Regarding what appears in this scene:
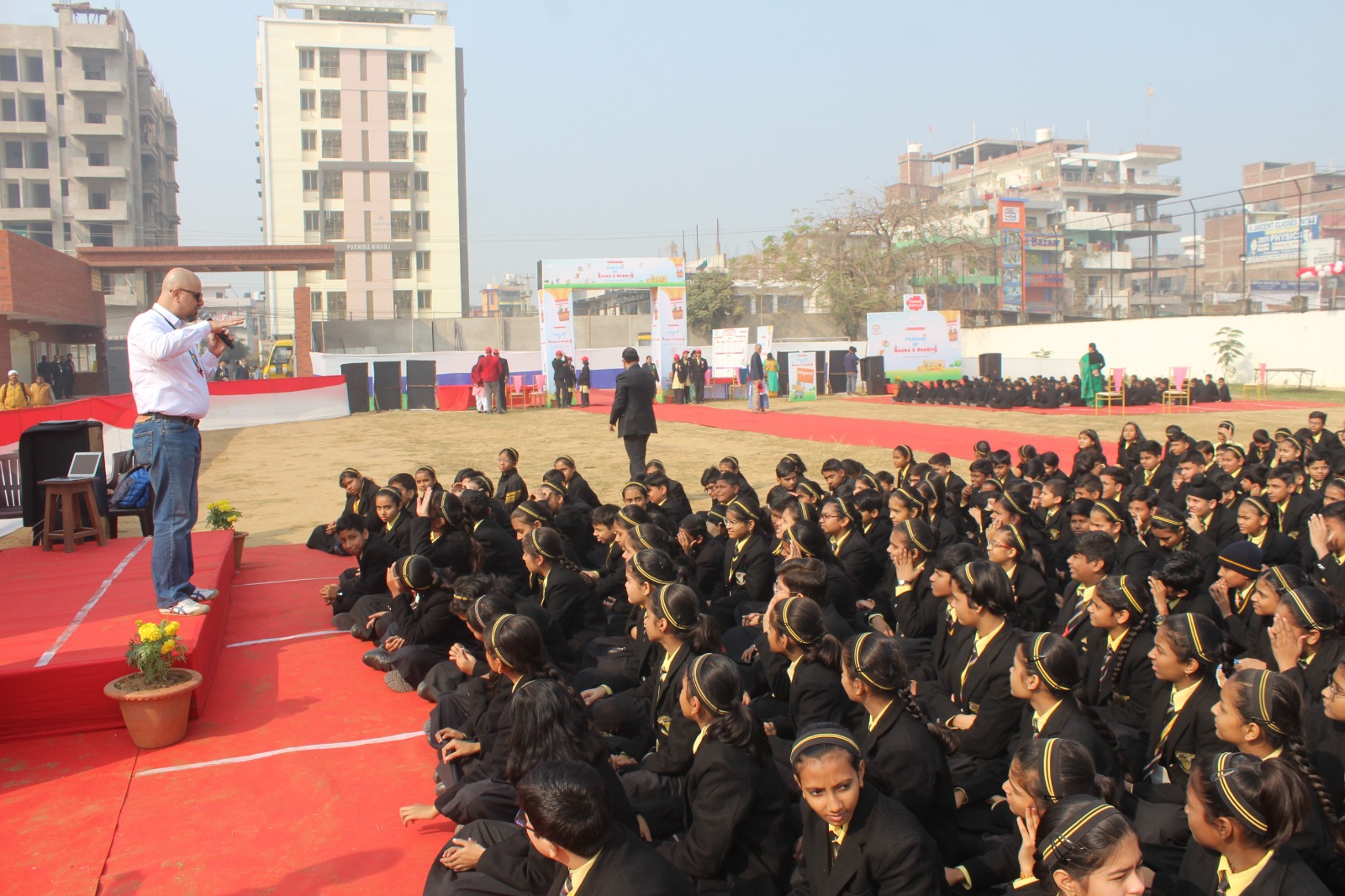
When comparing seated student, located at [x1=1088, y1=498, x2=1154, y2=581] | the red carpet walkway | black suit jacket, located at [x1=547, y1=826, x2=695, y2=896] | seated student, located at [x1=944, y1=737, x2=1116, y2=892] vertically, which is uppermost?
seated student, located at [x1=1088, y1=498, x2=1154, y2=581]

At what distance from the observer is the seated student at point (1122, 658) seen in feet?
15.3

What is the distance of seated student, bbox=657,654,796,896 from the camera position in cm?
329

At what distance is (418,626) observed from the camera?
5688mm

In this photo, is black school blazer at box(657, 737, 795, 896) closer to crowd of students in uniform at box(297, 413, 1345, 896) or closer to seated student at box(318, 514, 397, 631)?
crowd of students in uniform at box(297, 413, 1345, 896)

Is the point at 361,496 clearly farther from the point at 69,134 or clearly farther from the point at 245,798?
the point at 69,134

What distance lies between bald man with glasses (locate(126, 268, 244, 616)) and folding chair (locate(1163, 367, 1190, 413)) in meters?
22.0

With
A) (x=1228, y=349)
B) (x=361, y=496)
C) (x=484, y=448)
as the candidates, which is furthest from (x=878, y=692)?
(x=1228, y=349)

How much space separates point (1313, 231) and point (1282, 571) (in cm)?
4974

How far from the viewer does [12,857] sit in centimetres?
388

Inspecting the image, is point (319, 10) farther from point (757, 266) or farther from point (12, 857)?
point (12, 857)

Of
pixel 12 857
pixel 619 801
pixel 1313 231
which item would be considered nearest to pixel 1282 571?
pixel 619 801

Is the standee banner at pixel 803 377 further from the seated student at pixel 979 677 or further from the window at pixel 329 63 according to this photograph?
the window at pixel 329 63

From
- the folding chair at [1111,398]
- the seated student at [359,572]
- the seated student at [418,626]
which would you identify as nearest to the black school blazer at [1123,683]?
the seated student at [418,626]

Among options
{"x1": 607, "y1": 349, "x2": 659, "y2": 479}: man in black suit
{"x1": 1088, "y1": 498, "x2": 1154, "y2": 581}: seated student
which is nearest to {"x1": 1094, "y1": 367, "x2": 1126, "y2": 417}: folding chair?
{"x1": 607, "y1": 349, "x2": 659, "y2": 479}: man in black suit
